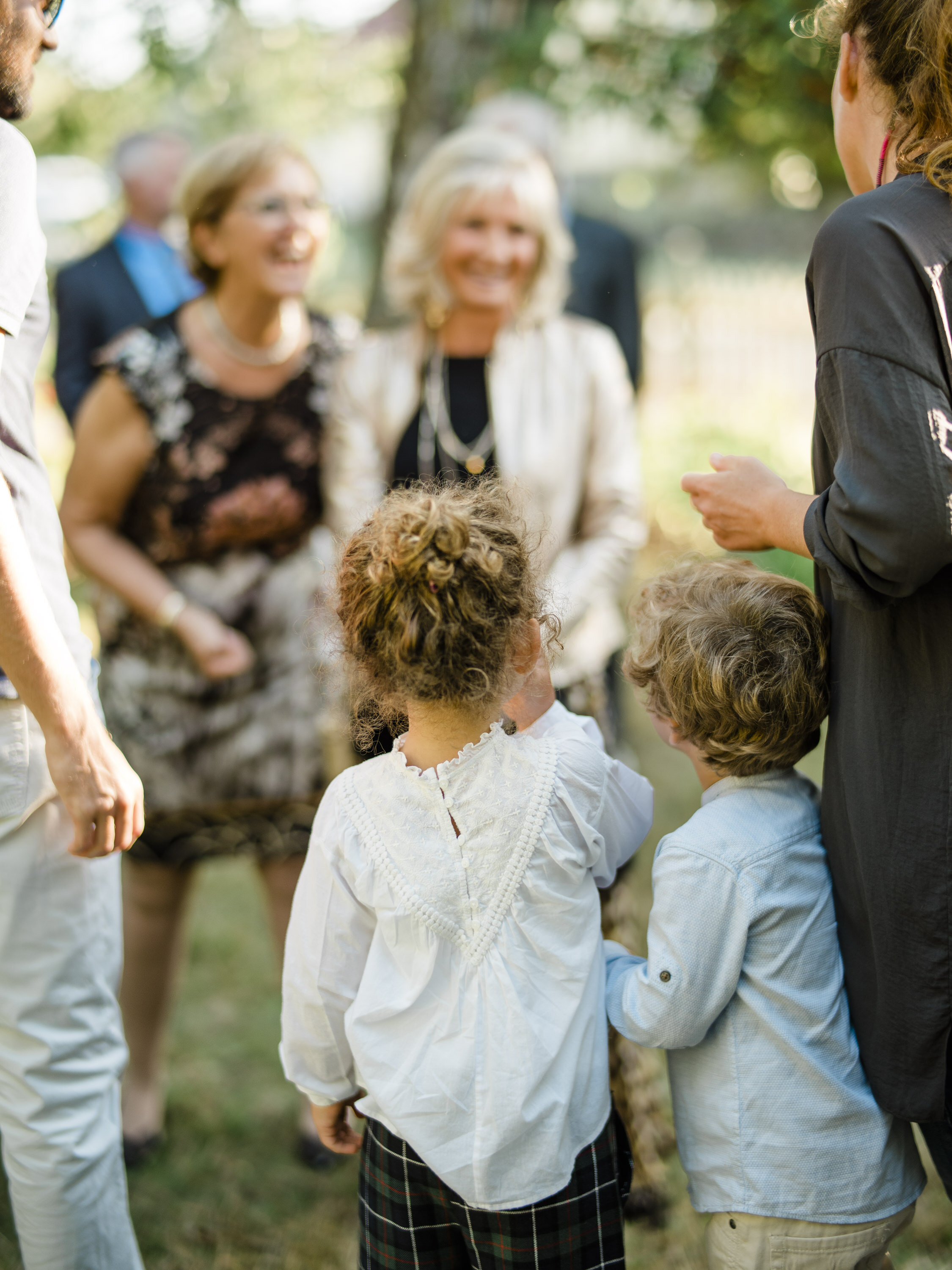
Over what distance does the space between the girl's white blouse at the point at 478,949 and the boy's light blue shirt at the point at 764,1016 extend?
11 cm

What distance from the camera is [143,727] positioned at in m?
2.51

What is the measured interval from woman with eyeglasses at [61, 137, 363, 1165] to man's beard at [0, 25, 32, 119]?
0.94 metres

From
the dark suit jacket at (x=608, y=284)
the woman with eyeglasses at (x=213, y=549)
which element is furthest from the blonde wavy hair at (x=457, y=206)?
the dark suit jacket at (x=608, y=284)

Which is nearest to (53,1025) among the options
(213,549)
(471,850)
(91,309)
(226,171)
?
(471,850)

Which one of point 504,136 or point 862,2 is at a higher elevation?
point 504,136

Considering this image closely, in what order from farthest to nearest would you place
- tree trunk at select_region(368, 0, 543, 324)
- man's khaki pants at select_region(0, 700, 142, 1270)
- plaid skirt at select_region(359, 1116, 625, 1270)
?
1. tree trunk at select_region(368, 0, 543, 324)
2. man's khaki pants at select_region(0, 700, 142, 1270)
3. plaid skirt at select_region(359, 1116, 625, 1270)

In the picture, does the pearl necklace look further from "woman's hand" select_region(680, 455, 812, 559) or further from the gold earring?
"woman's hand" select_region(680, 455, 812, 559)

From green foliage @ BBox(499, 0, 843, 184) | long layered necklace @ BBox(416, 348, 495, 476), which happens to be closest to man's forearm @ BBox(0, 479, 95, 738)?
long layered necklace @ BBox(416, 348, 495, 476)

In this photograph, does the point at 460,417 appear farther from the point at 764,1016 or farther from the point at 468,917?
the point at 764,1016

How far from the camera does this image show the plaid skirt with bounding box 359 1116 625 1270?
141 centimetres

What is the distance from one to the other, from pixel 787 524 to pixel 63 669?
94 cm

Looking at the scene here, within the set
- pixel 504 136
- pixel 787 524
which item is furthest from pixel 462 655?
pixel 504 136

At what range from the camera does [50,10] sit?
1520mm

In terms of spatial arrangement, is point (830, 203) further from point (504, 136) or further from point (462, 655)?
point (462, 655)
